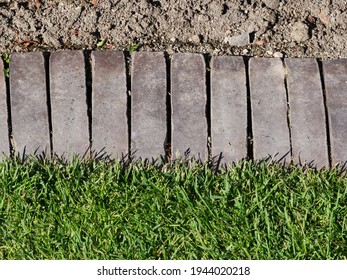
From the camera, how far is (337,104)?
355 cm

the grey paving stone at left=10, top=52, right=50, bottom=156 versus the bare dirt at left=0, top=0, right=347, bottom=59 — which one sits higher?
the bare dirt at left=0, top=0, right=347, bottom=59

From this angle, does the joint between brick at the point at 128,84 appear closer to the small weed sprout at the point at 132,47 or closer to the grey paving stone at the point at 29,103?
the small weed sprout at the point at 132,47

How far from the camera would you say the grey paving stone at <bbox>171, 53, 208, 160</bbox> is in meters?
3.50

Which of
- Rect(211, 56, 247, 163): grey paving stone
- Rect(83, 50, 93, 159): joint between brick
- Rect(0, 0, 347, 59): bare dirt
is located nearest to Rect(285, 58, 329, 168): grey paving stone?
Rect(0, 0, 347, 59): bare dirt

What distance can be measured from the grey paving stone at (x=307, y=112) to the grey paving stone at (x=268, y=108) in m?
0.04

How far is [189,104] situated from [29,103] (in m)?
0.80

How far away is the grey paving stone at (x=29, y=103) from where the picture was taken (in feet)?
11.5

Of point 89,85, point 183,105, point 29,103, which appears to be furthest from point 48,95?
point 183,105

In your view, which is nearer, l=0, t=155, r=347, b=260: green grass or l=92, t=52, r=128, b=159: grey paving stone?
l=0, t=155, r=347, b=260: green grass

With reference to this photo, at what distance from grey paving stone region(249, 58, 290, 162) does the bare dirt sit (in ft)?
0.44

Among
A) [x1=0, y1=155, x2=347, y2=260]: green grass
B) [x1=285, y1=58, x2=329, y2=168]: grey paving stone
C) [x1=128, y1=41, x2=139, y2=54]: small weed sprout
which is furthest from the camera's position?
[x1=128, y1=41, x2=139, y2=54]: small weed sprout

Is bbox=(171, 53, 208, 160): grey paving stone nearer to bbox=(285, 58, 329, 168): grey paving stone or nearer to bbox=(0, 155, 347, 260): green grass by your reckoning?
bbox=(0, 155, 347, 260): green grass

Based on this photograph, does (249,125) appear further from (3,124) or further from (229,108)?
(3,124)
